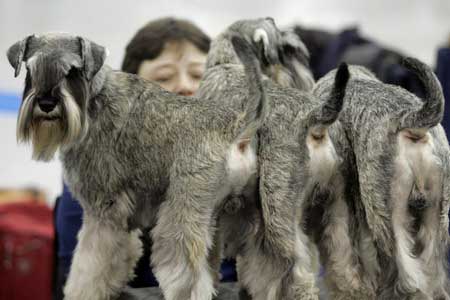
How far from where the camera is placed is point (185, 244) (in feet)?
4.72

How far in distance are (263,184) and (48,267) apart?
1483 millimetres

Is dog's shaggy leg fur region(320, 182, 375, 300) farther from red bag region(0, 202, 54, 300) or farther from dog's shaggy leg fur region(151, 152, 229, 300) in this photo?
red bag region(0, 202, 54, 300)

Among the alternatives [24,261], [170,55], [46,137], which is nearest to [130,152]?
[46,137]

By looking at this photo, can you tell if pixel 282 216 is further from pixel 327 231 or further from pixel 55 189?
pixel 55 189

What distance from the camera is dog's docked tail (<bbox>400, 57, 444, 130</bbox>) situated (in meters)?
1.42

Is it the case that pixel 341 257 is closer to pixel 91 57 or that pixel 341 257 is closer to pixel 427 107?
A: pixel 427 107

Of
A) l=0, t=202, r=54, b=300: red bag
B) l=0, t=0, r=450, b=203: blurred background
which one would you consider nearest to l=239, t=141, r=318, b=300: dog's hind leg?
l=0, t=202, r=54, b=300: red bag

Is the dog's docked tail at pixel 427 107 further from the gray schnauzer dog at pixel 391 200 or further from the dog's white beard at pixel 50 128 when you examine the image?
the dog's white beard at pixel 50 128

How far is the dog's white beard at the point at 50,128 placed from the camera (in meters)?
1.35

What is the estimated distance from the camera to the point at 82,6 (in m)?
3.69

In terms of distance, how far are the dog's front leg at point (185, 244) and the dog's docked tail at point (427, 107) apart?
0.45 metres

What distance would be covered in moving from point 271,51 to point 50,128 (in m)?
0.58

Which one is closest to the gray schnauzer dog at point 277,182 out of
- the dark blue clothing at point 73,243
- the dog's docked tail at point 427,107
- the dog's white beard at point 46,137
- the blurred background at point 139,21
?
the dog's docked tail at point 427,107

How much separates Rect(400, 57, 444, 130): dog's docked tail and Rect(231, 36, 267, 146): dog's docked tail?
30cm
